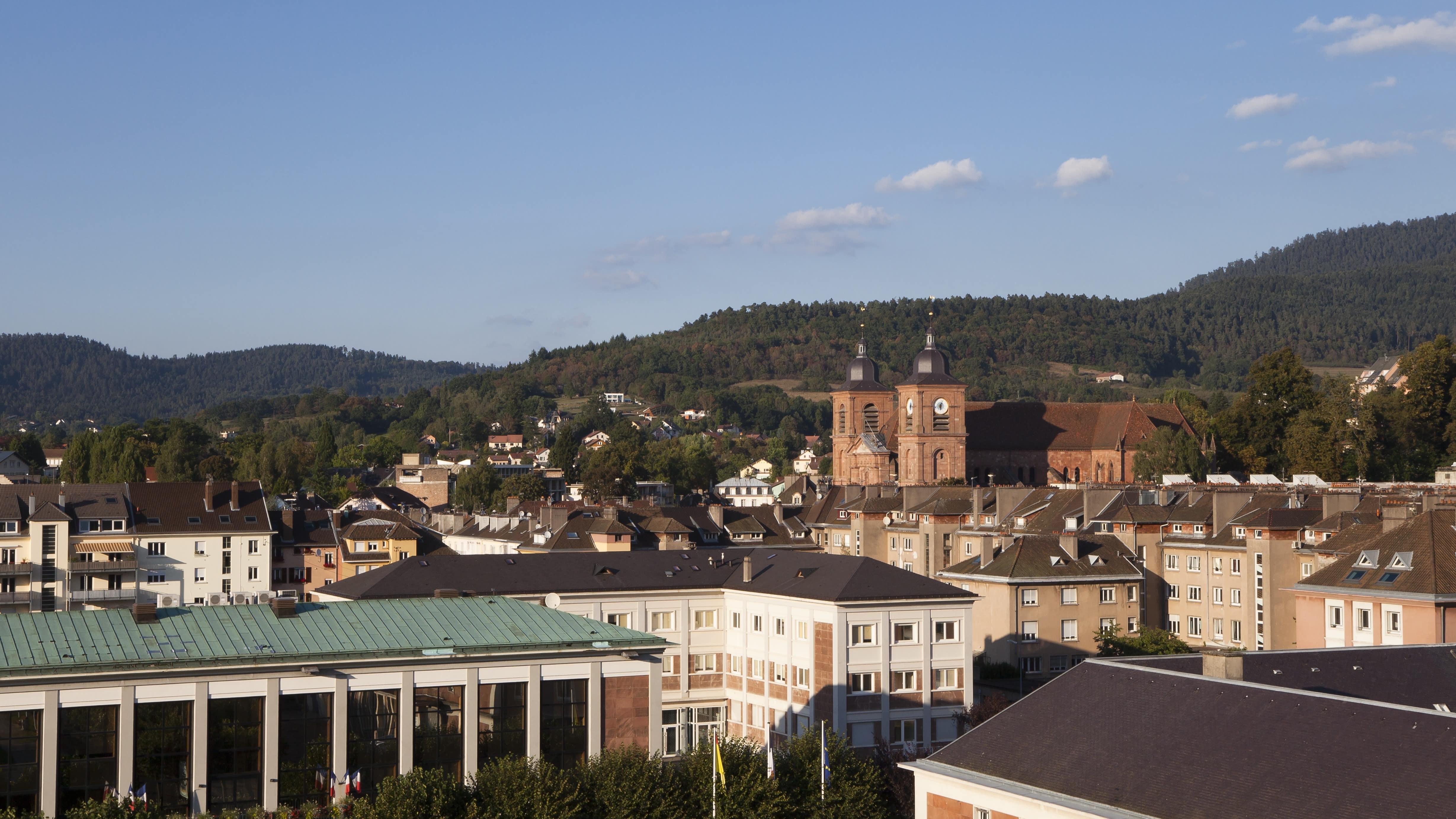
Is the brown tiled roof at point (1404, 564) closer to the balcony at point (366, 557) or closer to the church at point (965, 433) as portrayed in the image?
the balcony at point (366, 557)

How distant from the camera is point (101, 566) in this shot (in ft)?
283

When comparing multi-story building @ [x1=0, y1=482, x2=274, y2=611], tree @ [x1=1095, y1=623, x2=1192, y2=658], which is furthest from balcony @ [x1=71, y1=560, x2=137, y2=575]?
tree @ [x1=1095, y1=623, x2=1192, y2=658]

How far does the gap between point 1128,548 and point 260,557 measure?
49.7m

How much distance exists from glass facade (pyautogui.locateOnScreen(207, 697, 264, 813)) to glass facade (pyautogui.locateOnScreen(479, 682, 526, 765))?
178 inches

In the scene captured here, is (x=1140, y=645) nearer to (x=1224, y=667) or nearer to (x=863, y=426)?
(x=1224, y=667)

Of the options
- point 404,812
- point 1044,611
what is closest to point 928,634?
point 1044,611

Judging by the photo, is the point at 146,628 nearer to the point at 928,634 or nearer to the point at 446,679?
the point at 446,679

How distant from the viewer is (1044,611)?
7131 centimetres

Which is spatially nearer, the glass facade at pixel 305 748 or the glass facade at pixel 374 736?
the glass facade at pixel 305 748

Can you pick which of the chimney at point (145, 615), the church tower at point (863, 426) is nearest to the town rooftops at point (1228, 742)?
the chimney at point (145, 615)

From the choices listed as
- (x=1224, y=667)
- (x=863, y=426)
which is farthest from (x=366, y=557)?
(x=1224, y=667)

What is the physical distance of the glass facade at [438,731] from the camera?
109 feet

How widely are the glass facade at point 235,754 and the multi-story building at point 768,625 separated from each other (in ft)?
59.6

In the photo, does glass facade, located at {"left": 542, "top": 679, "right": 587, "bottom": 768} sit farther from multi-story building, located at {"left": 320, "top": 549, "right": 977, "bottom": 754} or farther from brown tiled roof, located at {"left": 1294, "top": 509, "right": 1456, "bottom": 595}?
brown tiled roof, located at {"left": 1294, "top": 509, "right": 1456, "bottom": 595}
